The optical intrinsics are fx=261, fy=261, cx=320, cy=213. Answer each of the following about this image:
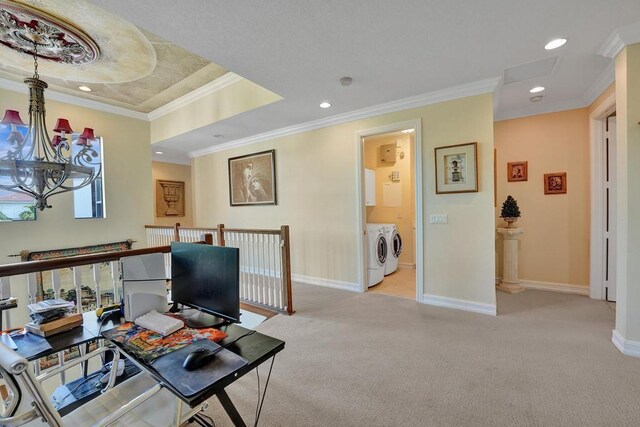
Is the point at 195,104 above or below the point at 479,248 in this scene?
above

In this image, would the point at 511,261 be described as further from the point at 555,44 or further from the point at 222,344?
the point at 222,344

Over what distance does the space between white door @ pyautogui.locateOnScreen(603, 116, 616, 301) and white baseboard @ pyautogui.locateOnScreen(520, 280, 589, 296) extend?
0.84 feet

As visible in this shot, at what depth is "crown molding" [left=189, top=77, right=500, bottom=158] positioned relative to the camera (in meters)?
2.95

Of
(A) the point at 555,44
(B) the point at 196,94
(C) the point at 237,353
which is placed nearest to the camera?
(C) the point at 237,353

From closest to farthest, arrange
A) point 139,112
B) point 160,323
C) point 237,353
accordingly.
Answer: point 237,353, point 160,323, point 139,112

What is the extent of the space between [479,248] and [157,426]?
10.7 ft

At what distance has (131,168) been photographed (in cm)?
488

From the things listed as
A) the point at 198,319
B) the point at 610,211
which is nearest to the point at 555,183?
the point at 610,211

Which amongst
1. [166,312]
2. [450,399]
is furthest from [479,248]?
[166,312]

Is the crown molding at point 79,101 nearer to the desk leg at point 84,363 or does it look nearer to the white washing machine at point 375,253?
the desk leg at point 84,363

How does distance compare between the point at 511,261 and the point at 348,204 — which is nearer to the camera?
the point at 511,261

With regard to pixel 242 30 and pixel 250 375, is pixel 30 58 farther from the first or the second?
pixel 250 375

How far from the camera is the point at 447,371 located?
2033 mm

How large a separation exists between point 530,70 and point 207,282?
3.69 meters
